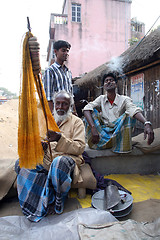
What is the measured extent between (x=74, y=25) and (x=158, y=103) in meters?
13.9

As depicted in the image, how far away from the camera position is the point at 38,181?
224cm

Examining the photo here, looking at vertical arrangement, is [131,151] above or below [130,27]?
below

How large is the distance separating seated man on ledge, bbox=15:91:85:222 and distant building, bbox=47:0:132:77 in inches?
553

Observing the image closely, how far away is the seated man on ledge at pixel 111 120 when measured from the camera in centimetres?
300

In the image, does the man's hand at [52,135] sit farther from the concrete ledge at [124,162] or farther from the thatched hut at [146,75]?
the thatched hut at [146,75]

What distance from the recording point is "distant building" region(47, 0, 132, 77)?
52.0ft

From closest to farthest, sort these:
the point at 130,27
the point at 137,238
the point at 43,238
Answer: the point at 137,238 < the point at 43,238 < the point at 130,27

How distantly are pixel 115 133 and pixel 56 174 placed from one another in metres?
1.33

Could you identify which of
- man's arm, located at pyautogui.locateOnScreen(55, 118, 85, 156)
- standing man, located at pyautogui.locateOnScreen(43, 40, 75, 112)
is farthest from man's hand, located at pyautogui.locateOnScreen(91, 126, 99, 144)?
standing man, located at pyautogui.locateOnScreen(43, 40, 75, 112)

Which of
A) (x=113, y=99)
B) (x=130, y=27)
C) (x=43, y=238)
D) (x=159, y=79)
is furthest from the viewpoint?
(x=130, y=27)

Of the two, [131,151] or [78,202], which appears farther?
[131,151]

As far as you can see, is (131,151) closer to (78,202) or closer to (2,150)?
(78,202)

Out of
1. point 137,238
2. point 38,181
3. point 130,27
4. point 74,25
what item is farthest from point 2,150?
point 130,27

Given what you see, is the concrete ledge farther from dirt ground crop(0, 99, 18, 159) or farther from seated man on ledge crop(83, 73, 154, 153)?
dirt ground crop(0, 99, 18, 159)
